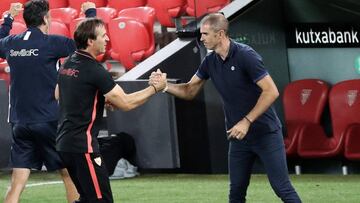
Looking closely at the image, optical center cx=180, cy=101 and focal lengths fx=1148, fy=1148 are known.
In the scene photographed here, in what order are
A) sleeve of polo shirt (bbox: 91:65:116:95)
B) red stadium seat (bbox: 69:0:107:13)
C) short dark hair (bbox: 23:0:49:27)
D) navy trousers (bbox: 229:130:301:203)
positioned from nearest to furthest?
sleeve of polo shirt (bbox: 91:65:116:95), navy trousers (bbox: 229:130:301:203), short dark hair (bbox: 23:0:49:27), red stadium seat (bbox: 69:0:107:13)

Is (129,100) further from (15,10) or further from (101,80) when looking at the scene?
(15,10)

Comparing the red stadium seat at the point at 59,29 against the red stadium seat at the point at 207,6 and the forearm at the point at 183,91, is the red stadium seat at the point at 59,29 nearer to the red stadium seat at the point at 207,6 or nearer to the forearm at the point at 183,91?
the red stadium seat at the point at 207,6

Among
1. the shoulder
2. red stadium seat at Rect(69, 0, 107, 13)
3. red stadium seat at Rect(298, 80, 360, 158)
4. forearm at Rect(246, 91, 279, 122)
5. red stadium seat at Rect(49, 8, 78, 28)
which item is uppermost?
red stadium seat at Rect(69, 0, 107, 13)

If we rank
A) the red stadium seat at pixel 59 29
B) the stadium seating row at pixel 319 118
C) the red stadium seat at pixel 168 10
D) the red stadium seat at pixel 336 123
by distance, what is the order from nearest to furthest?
the stadium seating row at pixel 319 118
the red stadium seat at pixel 336 123
the red stadium seat at pixel 168 10
the red stadium seat at pixel 59 29

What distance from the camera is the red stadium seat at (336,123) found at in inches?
516

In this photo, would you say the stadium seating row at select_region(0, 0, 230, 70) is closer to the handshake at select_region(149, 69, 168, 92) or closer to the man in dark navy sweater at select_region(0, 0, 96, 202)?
the man in dark navy sweater at select_region(0, 0, 96, 202)

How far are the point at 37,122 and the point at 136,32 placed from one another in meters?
5.93

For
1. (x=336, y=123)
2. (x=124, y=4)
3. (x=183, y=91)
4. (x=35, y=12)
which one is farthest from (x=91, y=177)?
(x=124, y=4)

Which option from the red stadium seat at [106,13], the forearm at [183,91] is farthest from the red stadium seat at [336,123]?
the forearm at [183,91]

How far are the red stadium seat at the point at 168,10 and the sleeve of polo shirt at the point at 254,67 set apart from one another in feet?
21.5

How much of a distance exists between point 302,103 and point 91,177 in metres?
6.28

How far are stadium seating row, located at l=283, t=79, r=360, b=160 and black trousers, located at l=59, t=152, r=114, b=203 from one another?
571cm

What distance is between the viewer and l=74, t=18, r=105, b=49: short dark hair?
760 cm

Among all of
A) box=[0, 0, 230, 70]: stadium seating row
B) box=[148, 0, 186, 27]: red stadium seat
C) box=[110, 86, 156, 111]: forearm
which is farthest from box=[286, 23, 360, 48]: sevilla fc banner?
box=[110, 86, 156, 111]: forearm
